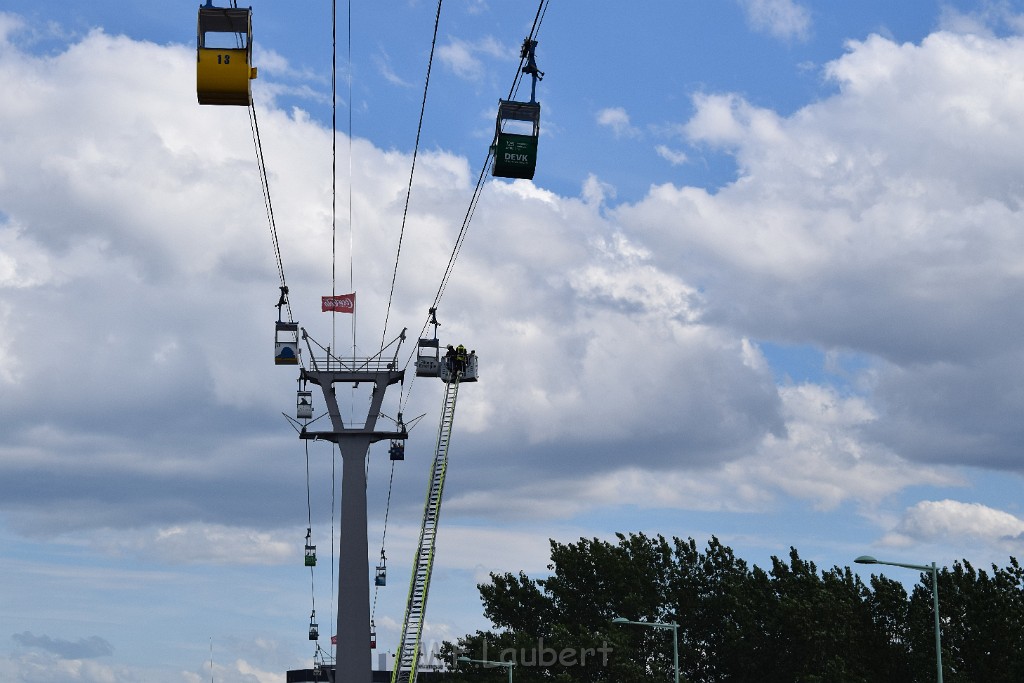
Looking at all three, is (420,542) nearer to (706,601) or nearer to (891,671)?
(706,601)

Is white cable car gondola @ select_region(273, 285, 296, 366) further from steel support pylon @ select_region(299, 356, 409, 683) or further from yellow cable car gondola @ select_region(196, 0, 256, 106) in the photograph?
yellow cable car gondola @ select_region(196, 0, 256, 106)

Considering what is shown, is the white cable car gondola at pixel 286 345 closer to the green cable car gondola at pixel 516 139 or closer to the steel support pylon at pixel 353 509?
the steel support pylon at pixel 353 509

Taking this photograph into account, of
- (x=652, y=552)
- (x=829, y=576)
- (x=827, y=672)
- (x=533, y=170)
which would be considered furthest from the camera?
(x=652, y=552)

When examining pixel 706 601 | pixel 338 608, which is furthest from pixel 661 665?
pixel 338 608

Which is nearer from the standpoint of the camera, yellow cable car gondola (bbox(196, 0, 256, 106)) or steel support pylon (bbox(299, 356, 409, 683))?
yellow cable car gondola (bbox(196, 0, 256, 106))

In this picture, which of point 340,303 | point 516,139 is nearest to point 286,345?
point 340,303

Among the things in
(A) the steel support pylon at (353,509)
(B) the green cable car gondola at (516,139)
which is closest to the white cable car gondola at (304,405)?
(A) the steel support pylon at (353,509)

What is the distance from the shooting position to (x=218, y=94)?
3331 cm

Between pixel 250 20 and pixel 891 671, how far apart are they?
66491mm

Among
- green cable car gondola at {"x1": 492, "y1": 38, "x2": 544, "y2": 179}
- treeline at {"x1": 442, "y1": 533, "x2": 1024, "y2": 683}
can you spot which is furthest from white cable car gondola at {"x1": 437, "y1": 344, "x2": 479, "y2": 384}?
green cable car gondola at {"x1": 492, "y1": 38, "x2": 544, "y2": 179}

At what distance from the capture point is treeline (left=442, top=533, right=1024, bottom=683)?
82438 mm

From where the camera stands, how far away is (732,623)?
103938 millimetres

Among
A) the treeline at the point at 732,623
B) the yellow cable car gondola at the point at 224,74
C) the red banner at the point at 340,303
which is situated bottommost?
the treeline at the point at 732,623

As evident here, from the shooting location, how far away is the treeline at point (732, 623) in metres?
82.4
